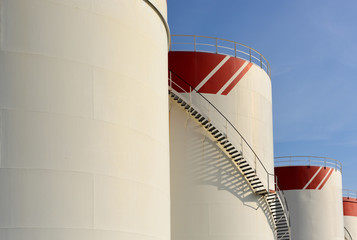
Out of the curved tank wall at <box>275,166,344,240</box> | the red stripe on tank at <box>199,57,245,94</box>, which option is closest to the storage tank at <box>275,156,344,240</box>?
the curved tank wall at <box>275,166,344,240</box>

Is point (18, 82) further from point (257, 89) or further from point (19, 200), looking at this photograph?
point (257, 89)

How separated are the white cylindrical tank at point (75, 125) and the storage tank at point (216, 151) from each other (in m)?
5.96

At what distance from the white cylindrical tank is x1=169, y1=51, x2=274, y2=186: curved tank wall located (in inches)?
272

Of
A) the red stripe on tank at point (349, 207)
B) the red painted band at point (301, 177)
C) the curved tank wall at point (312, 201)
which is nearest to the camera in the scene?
the curved tank wall at point (312, 201)

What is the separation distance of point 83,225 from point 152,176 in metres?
2.51

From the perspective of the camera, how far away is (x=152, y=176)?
536 inches

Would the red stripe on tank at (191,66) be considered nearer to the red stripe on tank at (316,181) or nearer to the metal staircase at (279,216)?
the metal staircase at (279,216)

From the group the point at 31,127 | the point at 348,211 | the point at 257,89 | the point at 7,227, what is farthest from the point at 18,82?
the point at 348,211

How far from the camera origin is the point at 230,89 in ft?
68.8

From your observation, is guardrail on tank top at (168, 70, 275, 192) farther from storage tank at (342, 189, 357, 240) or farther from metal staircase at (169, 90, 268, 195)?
storage tank at (342, 189, 357, 240)

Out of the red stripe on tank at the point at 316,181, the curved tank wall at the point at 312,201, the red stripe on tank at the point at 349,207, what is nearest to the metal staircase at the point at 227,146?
the curved tank wall at the point at 312,201

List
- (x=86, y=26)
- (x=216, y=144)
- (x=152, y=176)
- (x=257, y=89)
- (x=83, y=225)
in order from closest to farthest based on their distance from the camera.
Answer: (x=83, y=225)
(x=86, y=26)
(x=152, y=176)
(x=216, y=144)
(x=257, y=89)

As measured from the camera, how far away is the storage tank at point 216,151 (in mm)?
19656

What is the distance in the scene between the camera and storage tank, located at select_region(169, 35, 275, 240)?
64.5 ft
